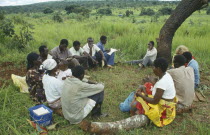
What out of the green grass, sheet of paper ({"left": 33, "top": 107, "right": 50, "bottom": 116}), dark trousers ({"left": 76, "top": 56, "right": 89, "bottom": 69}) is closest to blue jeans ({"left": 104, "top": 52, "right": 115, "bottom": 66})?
dark trousers ({"left": 76, "top": 56, "right": 89, "bottom": 69})

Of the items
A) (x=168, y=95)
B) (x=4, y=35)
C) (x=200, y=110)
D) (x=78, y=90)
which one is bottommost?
(x=200, y=110)

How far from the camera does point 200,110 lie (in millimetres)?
3799

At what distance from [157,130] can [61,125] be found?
1.63 m

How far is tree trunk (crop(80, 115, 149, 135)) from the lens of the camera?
2918 millimetres

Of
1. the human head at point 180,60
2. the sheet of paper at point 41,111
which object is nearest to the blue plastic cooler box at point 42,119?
the sheet of paper at point 41,111

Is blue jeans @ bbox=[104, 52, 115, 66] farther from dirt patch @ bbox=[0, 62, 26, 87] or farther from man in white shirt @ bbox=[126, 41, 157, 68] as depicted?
dirt patch @ bbox=[0, 62, 26, 87]

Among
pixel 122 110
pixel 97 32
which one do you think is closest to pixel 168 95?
pixel 122 110

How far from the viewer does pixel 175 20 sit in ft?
18.9

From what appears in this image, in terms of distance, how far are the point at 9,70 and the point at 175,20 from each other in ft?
16.8

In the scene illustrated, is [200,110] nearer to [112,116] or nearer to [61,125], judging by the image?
[112,116]

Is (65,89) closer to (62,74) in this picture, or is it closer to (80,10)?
(62,74)

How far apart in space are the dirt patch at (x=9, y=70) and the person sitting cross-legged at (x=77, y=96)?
246 centimetres

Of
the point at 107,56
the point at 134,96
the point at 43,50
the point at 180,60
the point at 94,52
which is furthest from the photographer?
the point at 107,56

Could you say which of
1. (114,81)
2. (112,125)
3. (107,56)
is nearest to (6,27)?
(107,56)
